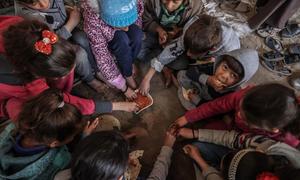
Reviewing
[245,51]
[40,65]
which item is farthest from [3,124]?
[245,51]

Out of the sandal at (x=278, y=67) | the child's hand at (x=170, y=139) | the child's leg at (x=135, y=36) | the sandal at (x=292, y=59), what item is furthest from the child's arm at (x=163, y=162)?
the sandal at (x=292, y=59)

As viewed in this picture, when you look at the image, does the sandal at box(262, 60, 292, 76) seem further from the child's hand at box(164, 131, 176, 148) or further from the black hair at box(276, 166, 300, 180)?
the black hair at box(276, 166, 300, 180)

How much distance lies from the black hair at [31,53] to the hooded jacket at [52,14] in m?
0.20

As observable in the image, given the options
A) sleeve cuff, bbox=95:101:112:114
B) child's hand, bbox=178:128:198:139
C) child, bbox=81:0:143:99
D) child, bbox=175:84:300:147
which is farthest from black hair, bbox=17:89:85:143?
child, bbox=175:84:300:147

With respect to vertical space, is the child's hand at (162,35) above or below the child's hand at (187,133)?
above

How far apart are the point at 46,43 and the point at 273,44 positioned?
132cm

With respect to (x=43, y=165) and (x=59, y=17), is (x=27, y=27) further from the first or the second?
(x=43, y=165)

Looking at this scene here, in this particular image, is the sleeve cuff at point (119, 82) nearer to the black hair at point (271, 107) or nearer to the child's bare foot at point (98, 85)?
the child's bare foot at point (98, 85)

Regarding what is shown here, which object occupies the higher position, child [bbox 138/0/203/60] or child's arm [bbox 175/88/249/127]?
child [bbox 138/0/203/60]

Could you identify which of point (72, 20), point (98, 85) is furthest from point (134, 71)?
point (72, 20)

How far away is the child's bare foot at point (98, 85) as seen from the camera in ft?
4.91

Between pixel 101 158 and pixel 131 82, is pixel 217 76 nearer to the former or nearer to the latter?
pixel 131 82

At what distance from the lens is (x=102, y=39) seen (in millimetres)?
1337

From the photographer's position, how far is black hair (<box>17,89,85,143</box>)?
0.95 m
